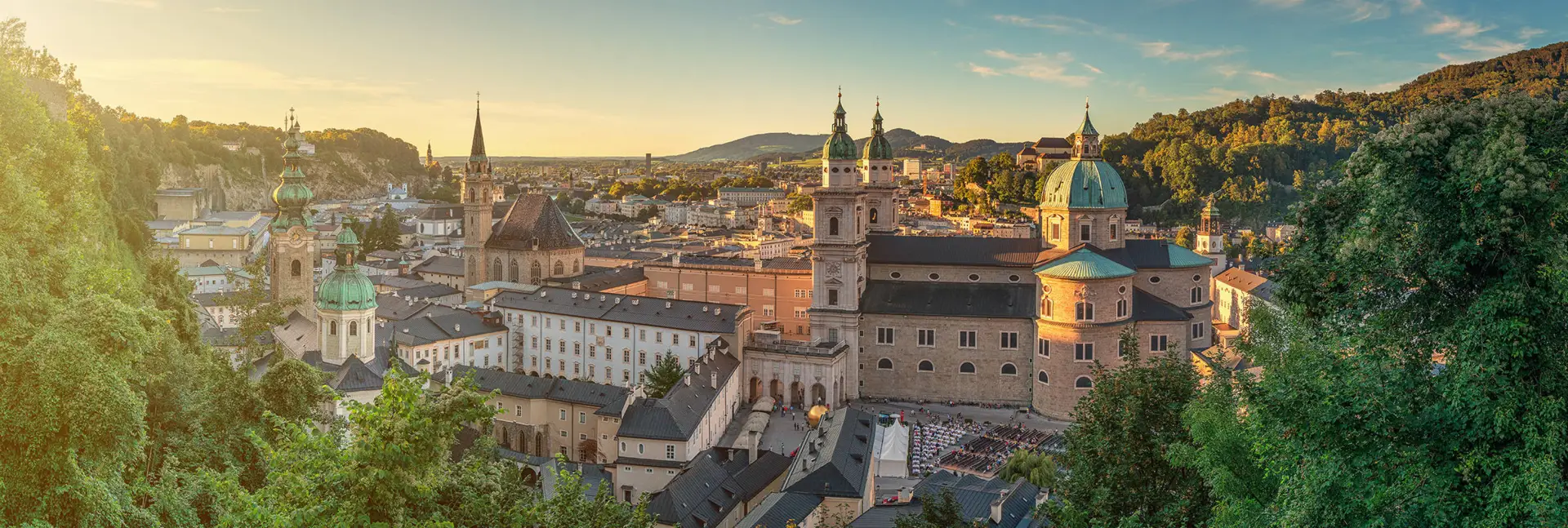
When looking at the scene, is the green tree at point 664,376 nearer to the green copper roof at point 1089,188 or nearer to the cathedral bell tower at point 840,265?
the cathedral bell tower at point 840,265

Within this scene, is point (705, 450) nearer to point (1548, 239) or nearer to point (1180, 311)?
point (1180, 311)

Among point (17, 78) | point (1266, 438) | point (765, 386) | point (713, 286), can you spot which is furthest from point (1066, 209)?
point (17, 78)

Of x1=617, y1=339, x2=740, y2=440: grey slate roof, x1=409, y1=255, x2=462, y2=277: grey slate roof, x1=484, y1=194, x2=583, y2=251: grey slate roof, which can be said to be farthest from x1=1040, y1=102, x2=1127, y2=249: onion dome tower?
x1=409, y1=255, x2=462, y2=277: grey slate roof

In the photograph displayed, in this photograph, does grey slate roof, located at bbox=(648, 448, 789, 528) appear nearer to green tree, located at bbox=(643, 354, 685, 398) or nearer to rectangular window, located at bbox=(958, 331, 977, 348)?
green tree, located at bbox=(643, 354, 685, 398)

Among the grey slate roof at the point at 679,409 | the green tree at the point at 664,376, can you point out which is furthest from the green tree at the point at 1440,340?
the green tree at the point at 664,376

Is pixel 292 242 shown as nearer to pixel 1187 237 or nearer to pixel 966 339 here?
pixel 966 339

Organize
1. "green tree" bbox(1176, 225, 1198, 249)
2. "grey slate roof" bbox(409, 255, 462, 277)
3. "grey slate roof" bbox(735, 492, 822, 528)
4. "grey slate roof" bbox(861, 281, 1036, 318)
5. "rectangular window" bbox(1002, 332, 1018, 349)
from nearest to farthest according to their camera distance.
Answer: "grey slate roof" bbox(735, 492, 822, 528) → "rectangular window" bbox(1002, 332, 1018, 349) → "grey slate roof" bbox(861, 281, 1036, 318) → "grey slate roof" bbox(409, 255, 462, 277) → "green tree" bbox(1176, 225, 1198, 249)
